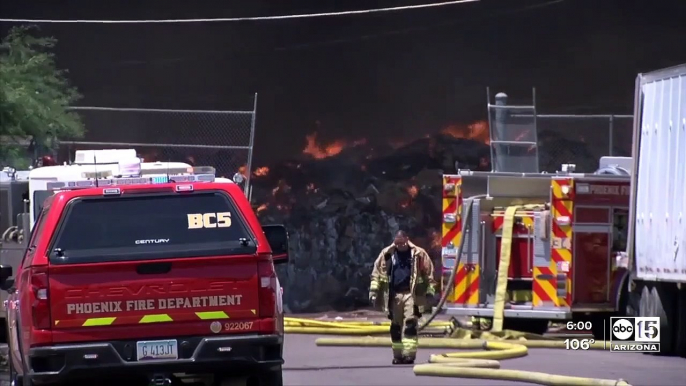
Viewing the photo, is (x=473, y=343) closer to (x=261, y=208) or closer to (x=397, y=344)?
(x=397, y=344)

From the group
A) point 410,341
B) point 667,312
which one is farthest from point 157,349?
point 667,312

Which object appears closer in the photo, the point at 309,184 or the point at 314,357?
the point at 314,357

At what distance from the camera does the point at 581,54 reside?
23.4 meters

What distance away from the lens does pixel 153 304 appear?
9.23 meters

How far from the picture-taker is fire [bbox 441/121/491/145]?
23703mm

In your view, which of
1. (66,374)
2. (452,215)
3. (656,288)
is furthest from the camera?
(452,215)

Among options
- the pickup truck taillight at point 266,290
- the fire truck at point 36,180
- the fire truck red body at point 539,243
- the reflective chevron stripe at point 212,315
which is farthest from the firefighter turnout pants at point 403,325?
the reflective chevron stripe at point 212,315

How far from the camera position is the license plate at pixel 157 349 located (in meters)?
9.20

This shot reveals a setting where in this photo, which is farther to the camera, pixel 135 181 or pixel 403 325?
pixel 403 325

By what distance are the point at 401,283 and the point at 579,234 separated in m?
3.11

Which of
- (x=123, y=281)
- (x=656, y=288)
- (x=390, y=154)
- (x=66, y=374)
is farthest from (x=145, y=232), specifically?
(x=390, y=154)

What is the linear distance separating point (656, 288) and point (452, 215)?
4004 millimetres

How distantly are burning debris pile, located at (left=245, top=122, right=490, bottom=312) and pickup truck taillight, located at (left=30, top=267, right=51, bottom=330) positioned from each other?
1506cm

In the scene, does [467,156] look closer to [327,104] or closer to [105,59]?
[327,104]
